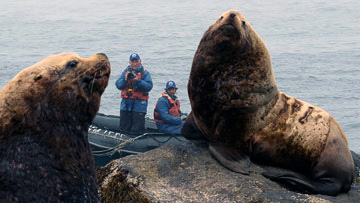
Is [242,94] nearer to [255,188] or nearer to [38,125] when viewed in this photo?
[255,188]

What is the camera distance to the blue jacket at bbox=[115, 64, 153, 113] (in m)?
10.7

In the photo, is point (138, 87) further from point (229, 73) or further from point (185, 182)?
point (185, 182)

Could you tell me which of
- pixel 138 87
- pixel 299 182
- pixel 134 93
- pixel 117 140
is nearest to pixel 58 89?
pixel 299 182

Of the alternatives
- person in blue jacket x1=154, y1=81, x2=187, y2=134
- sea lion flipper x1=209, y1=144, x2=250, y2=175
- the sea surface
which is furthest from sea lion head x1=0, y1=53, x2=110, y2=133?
the sea surface

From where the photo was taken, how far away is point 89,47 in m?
33.8

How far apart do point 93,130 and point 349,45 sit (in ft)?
86.3

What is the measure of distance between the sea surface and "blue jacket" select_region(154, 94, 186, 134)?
8.59 meters

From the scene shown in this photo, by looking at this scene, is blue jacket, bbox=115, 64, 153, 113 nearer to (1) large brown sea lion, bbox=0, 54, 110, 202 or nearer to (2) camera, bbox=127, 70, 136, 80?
(2) camera, bbox=127, 70, 136, 80

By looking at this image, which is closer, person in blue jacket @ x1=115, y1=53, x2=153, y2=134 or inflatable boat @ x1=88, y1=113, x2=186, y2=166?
person in blue jacket @ x1=115, y1=53, x2=153, y2=134

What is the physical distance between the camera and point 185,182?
4.95 metres

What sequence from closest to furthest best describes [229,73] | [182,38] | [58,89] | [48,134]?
[48,134] < [58,89] < [229,73] < [182,38]

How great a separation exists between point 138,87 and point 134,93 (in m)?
0.20

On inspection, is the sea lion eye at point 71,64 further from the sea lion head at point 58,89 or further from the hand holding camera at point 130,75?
the hand holding camera at point 130,75

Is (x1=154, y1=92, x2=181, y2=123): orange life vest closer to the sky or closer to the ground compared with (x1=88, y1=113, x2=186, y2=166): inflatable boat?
closer to the sky
